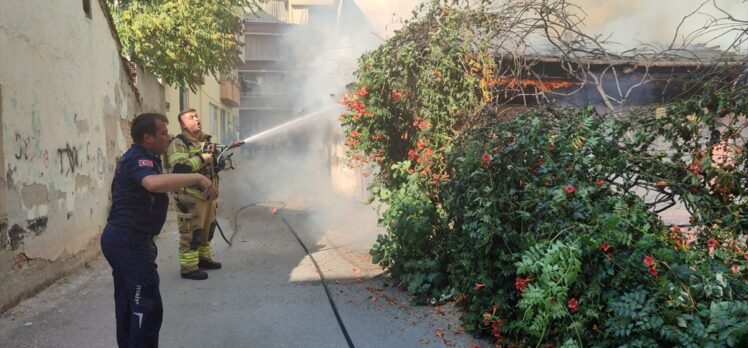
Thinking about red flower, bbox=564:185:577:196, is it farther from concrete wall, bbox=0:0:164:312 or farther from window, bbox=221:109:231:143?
window, bbox=221:109:231:143

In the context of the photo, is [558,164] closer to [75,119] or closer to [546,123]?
[546,123]

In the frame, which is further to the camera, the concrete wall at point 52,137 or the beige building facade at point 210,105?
the beige building facade at point 210,105

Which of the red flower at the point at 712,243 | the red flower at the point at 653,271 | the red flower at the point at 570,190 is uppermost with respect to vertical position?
the red flower at the point at 570,190

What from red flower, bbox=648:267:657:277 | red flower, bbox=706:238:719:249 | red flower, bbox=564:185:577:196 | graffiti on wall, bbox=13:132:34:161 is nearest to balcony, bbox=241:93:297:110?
graffiti on wall, bbox=13:132:34:161

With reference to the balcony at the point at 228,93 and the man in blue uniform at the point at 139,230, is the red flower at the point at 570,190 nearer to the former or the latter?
the man in blue uniform at the point at 139,230

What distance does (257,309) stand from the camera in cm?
455

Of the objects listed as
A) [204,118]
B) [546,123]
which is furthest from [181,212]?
[204,118]

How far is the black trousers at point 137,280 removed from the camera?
3.04m

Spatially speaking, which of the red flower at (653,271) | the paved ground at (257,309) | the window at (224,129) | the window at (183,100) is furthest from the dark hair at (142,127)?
the window at (224,129)

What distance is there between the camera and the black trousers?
3035 millimetres

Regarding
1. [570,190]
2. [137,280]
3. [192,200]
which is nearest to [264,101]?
[192,200]

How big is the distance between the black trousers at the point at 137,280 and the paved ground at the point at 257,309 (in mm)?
766

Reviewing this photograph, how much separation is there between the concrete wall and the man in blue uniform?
1716mm

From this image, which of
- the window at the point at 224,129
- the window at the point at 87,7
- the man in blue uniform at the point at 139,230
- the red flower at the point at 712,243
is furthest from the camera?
the window at the point at 224,129
